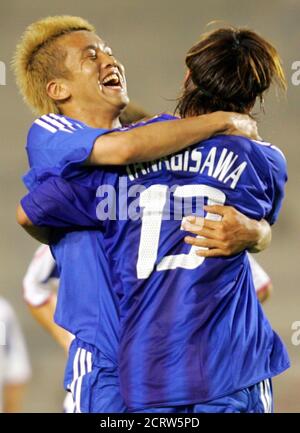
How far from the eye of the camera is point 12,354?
12.2 ft

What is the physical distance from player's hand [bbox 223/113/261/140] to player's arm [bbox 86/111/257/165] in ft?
0.07

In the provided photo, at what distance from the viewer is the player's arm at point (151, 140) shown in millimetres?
2166

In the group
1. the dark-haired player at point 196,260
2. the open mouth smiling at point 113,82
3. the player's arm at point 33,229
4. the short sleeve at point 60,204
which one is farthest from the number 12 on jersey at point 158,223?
the open mouth smiling at point 113,82

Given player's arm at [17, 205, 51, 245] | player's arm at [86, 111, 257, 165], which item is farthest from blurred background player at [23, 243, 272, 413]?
player's arm at [86, 111, 257, 165]

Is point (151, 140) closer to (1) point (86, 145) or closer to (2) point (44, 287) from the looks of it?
(1) point (86, 145)

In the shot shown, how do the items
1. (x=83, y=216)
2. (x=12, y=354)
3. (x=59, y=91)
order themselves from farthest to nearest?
(x=12, y=354)
(x=59, y=91)
(x=83, y=216)

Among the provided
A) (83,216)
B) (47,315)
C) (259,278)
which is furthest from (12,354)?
(83,216)

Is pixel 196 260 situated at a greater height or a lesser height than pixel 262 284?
lesser

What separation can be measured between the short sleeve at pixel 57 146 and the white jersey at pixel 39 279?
1468 millimetres

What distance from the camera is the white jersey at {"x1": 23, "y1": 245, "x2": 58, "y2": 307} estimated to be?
3762mm

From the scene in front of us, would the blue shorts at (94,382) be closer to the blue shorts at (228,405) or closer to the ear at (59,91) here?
the blue shorts at (228,405)

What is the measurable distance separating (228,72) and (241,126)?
0.12 m

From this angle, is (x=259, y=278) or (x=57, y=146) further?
(x=259, y=278)

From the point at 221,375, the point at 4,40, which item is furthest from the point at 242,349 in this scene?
the point at 4,40
